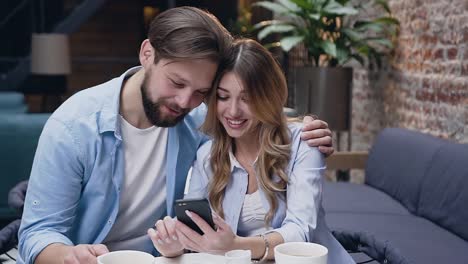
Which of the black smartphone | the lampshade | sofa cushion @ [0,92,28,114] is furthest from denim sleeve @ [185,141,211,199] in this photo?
the lampshade

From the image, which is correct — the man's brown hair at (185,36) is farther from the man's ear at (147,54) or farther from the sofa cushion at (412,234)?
the sofa cushion at (412,234)

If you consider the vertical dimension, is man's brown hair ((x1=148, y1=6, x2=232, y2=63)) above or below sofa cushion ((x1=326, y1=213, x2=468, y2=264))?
above

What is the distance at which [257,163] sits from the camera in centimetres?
196

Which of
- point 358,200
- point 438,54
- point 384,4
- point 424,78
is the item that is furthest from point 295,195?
point 384,4

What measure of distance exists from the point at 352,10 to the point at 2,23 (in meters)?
6.48

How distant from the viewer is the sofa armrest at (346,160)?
4.30 meters

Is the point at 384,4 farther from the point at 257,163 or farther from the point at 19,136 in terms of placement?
the point at 257,163

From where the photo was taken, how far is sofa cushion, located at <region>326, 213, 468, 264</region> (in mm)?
2678

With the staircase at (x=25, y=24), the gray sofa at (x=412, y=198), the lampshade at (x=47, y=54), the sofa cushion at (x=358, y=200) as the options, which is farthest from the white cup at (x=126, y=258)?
the staircase at (x=25, y=24)

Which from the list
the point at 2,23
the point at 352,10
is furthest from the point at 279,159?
the point at 2,23

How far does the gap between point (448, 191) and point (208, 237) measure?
1.96 m

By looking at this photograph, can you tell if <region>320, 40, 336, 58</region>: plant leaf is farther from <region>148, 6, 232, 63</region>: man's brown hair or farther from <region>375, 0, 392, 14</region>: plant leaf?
<region>148, 6, 232, 63</region>: man's brown hair

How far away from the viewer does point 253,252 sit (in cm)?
161

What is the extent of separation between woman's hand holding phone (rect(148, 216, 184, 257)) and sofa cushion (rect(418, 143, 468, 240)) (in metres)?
1.78
